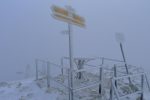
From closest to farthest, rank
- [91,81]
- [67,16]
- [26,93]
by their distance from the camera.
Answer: [67,16] < [26,93] < [91,81]

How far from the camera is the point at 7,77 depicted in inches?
241

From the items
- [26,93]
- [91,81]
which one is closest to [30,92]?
[26,93]

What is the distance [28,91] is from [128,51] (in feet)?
12.7

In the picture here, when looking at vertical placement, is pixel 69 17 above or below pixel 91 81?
above

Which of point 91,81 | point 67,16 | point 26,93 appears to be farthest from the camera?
point 91,81

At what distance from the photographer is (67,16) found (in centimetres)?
285

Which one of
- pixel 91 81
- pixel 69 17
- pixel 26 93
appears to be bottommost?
pixel 26 93

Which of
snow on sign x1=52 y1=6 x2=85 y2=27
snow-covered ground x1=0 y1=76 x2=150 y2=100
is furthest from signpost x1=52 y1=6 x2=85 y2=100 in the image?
snow-covered ground x1=0 y1=76 x2=150 y2=100

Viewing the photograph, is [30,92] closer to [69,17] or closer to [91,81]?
[91,81]

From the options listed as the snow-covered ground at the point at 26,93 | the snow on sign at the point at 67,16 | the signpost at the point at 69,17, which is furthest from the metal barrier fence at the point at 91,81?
the snow on sign at the point at 67,16

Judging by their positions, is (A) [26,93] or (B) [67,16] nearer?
(B) [67,16]

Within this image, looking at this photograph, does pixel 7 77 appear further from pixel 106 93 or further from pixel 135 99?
pixel 135 99

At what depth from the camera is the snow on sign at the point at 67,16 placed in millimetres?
2746

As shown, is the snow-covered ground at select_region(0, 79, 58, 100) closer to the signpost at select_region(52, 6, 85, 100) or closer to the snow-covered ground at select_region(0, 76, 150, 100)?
the snow-covered ground at select_region(0, 76, 150, 100)
